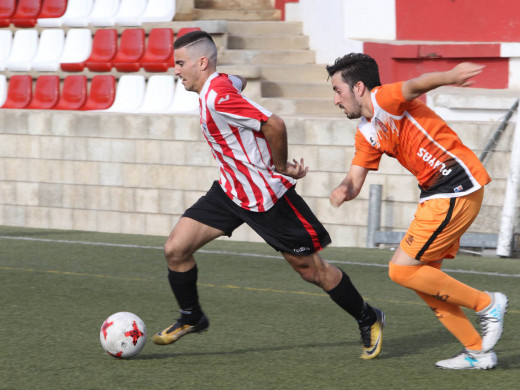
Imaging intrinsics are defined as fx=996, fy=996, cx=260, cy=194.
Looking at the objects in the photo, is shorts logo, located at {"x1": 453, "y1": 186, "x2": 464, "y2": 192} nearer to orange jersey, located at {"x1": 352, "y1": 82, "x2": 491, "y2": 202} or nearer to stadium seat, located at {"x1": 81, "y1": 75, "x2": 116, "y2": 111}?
orange jersey, located at {"x1": 352, "y1": 82, "x2": 491, "y2": 202}

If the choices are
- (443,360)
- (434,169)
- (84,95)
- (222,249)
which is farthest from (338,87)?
(84,95)

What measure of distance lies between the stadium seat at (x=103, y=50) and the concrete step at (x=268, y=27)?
1844 millimetres

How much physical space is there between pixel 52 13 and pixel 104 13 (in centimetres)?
114

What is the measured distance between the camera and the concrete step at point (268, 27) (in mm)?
15125

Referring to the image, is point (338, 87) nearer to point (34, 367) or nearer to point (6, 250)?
point (34, 367)

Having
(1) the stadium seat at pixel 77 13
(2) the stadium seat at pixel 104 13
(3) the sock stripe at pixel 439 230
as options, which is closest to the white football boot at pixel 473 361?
(3) the sock stripe at pixel 439 230

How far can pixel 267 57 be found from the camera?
14.5m

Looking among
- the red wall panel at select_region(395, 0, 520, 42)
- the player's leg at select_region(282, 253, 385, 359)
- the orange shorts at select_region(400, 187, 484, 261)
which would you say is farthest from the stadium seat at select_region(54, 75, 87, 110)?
the orange shorts at select_region(400, 187, 484, 261)

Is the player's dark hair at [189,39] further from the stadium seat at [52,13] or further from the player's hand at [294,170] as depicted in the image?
the stadium seat at [52,13]

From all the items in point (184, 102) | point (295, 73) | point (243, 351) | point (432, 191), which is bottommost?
point (243, 351)

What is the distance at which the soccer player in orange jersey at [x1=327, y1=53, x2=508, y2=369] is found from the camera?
502cm

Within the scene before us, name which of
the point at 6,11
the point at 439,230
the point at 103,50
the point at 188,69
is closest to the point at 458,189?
the point at 439,230

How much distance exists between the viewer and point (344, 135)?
1140 centimetres

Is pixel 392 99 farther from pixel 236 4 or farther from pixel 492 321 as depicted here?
pixel 236 4
